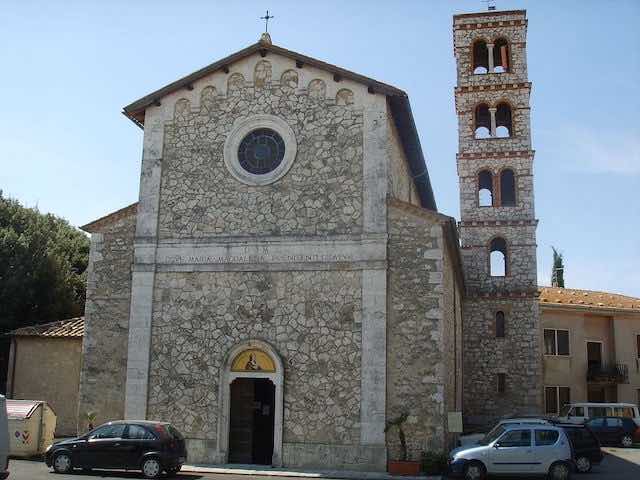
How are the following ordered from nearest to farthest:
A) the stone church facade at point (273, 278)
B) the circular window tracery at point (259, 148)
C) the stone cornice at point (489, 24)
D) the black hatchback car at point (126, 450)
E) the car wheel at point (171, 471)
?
the black hatchback car at point (126, 450) < the car wheel at point (171, 471) < the stone church facade at point (273, 278) < the circular window tracery at point (259, 148) < the stone cornice at point (489, 24)

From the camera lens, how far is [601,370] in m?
32.1

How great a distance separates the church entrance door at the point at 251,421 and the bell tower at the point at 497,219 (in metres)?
13.1

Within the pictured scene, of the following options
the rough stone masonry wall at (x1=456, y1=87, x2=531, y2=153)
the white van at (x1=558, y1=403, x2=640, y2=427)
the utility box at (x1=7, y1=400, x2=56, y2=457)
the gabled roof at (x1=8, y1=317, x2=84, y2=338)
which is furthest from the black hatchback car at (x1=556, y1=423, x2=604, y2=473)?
the gabled roof at (x1=8, y1=317, x2=84, y2=338)

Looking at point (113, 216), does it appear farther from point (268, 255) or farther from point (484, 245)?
point (484, 245)

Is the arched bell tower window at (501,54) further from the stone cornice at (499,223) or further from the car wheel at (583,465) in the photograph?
the car wheel at (583,465)

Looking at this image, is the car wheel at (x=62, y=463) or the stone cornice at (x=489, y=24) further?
the stone cornice at (x=489, y=24)

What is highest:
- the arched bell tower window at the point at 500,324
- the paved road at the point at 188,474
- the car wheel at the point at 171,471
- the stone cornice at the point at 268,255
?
the stone cornice at the point at 268,255

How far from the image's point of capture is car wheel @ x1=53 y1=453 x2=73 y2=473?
14751 mm

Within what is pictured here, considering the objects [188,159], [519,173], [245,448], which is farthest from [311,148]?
[519,173]

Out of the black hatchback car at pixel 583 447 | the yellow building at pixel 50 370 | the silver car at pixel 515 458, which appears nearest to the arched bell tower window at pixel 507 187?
the black hatchback car at pixel 583 447

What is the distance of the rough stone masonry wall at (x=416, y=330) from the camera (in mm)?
15500

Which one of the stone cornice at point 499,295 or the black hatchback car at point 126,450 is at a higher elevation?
the stone cornice at point 499,295

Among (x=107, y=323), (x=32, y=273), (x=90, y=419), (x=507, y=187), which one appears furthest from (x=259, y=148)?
(x=507, y=187)

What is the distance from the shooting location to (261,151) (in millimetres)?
18234
